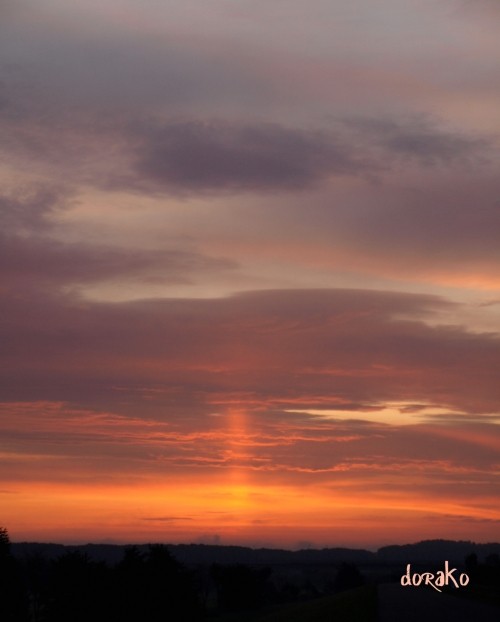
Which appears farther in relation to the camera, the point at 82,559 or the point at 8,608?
the point at 82,559

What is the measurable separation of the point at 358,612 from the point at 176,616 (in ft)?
106

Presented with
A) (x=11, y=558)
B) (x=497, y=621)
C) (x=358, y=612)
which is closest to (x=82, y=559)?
(x=11, y=558)

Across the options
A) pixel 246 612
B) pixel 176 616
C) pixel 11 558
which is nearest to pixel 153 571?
pixel 176 616

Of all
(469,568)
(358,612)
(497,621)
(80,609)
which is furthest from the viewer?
(469,568)

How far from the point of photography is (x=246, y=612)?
19500 centimetres

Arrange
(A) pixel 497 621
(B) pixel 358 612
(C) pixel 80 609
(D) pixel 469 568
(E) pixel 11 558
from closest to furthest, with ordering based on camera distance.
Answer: (A) pixel 497 621 < (B) pixel 358 612 < (C) pixel 80 609 < (E) pixel 11 558 < (D) pixel 469 568

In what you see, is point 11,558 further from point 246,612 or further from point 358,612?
point 246,612

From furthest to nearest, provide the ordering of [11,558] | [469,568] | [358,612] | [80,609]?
[469,568] → [11,558] → [80,609] → [358,612]

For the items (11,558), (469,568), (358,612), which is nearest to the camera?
(358,612)

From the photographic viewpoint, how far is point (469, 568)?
18775 cm

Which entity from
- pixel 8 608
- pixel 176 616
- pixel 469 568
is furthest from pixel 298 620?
pixel 469 568

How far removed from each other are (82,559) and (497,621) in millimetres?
64198

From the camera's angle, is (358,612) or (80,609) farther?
(80,609)

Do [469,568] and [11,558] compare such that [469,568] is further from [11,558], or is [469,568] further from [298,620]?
[11,558]
